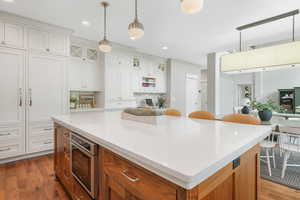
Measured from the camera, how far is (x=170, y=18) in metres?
2.82

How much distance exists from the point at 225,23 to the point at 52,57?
353 cm

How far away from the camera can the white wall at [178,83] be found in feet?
19.0

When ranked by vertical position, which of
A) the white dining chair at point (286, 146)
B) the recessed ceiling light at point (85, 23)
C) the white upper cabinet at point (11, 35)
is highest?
the recessed ceiling light at point (85, 23)

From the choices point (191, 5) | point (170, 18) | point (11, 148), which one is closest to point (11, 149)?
point (11, 148)

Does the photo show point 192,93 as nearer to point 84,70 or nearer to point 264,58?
point 264,58

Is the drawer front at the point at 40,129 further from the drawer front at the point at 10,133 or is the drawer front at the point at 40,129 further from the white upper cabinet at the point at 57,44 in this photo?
the white upper cabinet at the point at 57,44

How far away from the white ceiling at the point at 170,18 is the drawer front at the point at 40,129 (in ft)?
6.64

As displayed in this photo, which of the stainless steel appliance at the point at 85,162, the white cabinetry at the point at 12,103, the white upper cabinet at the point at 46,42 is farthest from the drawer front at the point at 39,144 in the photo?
the stainless steel appliance at the point at 85,162

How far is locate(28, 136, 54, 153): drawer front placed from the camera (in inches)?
112

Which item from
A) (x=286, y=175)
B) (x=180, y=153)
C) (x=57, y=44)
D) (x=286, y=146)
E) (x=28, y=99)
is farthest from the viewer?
(x=57, y=44)

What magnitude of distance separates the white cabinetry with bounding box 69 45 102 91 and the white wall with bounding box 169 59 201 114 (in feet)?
9.11

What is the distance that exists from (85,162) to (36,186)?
135 centimetres

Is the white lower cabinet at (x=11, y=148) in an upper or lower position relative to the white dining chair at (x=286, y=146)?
lower

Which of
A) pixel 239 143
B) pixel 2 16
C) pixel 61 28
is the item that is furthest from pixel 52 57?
pixel 239 143
